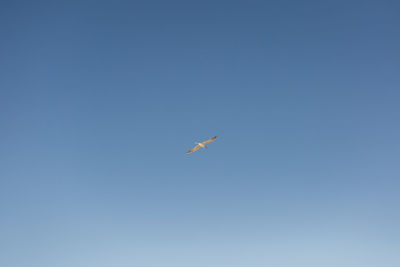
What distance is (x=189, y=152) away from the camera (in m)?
50.2

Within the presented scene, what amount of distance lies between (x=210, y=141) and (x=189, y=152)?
5.76 metres

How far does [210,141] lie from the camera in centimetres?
4766
